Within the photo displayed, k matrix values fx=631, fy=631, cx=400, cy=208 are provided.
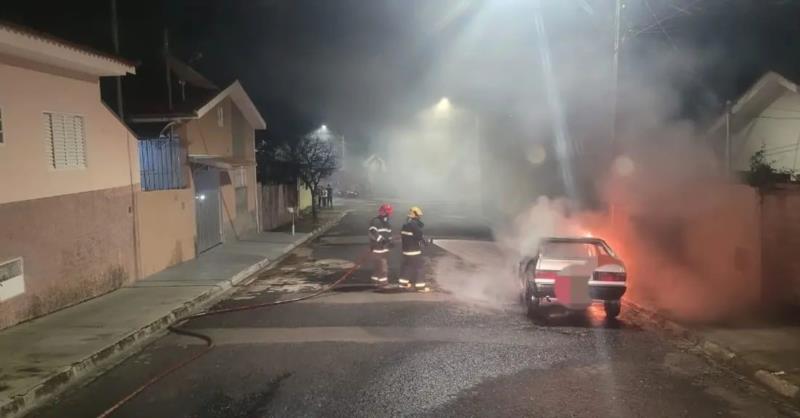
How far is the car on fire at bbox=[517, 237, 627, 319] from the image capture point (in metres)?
8.06

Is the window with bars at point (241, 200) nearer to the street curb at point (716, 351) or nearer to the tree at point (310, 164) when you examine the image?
the tree at point (310, 164)

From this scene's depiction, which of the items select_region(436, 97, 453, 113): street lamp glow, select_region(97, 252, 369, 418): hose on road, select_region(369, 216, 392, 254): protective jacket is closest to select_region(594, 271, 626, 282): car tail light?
select_region(369, 216, 392, 254): protective jacket

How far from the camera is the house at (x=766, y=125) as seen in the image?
1414 centimetres

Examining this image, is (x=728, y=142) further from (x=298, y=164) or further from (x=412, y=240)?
(x=298, y=164)

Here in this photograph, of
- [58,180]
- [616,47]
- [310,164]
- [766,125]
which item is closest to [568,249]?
[616,47]

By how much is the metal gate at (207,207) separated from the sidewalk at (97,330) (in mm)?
2251

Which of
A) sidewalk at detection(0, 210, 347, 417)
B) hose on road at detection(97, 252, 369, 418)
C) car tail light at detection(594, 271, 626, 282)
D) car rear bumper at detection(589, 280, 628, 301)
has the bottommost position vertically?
hose on road at detection(97, 252, 369, 418)

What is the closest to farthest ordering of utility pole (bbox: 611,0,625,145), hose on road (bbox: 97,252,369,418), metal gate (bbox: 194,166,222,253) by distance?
hose on road (bbox: 97,252,369,418), utility pole (bbox: 611,0,625,145), metal gate (bbox: 194,166,222,253)

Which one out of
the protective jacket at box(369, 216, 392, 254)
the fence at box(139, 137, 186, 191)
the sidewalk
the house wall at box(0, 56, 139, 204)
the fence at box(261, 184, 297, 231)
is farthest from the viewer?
the fence at box(261, 184, 297, 231)

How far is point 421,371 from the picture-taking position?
6.09 metres

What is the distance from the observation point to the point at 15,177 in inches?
326

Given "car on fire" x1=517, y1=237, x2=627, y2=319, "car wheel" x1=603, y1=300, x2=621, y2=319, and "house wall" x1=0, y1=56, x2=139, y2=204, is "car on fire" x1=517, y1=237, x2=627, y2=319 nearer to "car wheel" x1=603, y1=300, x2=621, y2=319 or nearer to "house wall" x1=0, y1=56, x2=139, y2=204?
"car wheel" x1=603, y1=300, x2=621, y2=319

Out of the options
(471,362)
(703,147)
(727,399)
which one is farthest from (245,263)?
(727,399)

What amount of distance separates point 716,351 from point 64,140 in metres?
9.38
